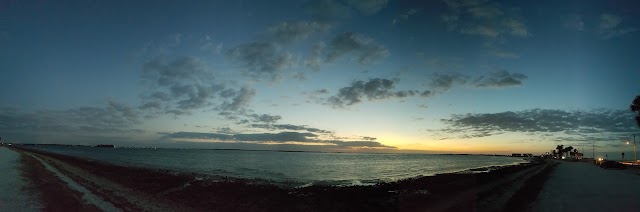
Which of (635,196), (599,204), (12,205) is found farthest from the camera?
(635,196)

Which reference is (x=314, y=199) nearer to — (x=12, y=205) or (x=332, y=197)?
(x=332, y=197)

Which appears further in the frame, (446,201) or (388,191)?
(388,191)

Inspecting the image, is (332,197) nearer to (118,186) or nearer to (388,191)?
(388,191)

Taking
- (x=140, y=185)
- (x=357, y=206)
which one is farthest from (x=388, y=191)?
(x=140, y=185)

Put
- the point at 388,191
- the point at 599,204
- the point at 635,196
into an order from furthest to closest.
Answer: the point at 388,191, the point at 635,196, the point at 599,204

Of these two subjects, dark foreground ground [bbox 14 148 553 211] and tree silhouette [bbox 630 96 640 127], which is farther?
tree silhouette [bbox 630 96 640 127]

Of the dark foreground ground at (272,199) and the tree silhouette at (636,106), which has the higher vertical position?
the tree silhouette at (636,106)

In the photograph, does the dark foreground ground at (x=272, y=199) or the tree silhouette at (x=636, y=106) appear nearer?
the dark foreground ground at (x=272, y=199)

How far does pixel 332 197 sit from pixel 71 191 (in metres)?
18.8

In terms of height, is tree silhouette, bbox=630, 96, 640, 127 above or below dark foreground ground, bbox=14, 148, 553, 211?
above

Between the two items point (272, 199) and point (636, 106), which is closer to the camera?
point (272, 199)

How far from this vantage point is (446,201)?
77.7 feet

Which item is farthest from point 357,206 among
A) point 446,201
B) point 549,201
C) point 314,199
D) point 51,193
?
point 51,193

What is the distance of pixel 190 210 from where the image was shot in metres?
20.0
